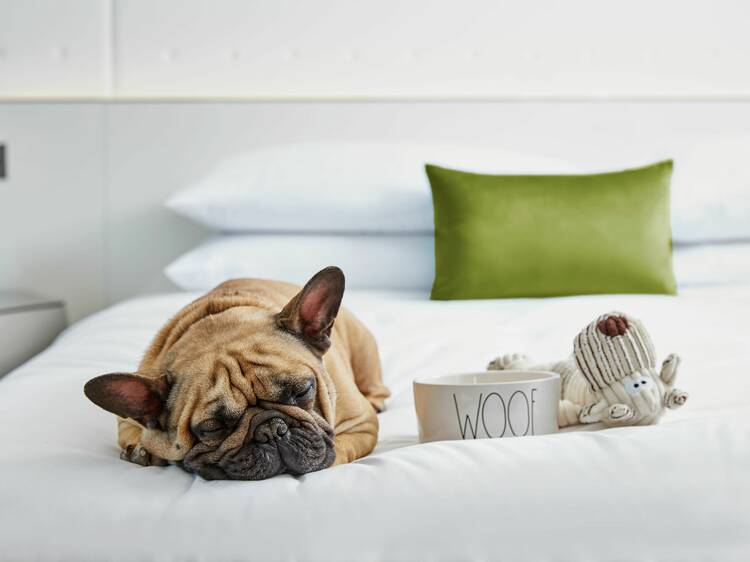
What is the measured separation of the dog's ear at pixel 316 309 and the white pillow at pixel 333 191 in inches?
43.9

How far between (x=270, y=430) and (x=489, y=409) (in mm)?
254

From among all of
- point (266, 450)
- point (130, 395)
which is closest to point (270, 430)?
point (266, 450)

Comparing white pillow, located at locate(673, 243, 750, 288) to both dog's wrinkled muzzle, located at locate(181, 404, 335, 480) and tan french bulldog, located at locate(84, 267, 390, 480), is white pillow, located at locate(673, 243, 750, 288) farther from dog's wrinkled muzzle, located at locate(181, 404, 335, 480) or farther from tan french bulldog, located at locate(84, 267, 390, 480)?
dog's wrinkled muzzle, located at locate(181, 404, 335, 480)

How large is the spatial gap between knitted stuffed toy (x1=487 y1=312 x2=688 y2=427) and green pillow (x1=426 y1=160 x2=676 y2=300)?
33.9 inches

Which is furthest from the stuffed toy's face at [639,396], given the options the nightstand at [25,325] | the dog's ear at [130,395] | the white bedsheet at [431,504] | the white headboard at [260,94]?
the white headboard at [260,94]

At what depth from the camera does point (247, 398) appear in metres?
0.94

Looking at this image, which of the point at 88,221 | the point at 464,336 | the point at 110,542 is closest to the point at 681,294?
the point at 464,336

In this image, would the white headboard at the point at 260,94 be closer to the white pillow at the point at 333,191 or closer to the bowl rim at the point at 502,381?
the white pillow at the point at 333,191

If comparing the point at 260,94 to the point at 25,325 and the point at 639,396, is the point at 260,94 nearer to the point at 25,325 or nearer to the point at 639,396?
the point at 25,325

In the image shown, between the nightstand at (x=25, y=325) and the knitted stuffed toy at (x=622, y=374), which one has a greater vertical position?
the knitted stuffed toy at (x=622, y=374)

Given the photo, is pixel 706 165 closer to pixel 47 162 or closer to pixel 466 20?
pixel 466 20

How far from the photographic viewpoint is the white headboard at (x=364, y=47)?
2.69 m

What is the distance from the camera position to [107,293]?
2697 mm

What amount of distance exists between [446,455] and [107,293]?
6.88 feet
